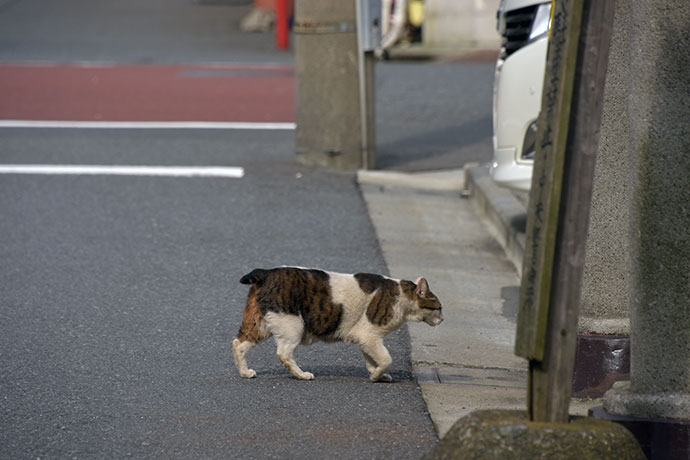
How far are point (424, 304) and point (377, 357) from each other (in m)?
0.32

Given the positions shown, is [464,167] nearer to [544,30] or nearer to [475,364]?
[544,30]

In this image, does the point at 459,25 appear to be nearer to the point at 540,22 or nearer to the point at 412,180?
the point at 412,180

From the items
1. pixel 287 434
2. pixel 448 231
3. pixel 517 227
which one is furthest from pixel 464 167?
pixel 287 434

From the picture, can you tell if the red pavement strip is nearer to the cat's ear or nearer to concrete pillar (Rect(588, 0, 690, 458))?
the cat's ear

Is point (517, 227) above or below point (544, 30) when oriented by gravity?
below

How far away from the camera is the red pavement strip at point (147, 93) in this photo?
12930 millimetres

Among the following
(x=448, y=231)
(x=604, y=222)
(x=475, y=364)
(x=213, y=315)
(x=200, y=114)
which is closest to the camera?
(x=604, y=222)

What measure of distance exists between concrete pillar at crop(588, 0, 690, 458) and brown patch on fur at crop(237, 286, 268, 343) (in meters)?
1.57

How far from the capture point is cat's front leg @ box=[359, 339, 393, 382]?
183 inches

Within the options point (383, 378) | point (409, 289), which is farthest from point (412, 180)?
point (383, 378)

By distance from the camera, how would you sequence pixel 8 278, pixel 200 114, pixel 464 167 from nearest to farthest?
pixel 8 278, pixel 464 167, pixel 200 114

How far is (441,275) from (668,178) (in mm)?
3479

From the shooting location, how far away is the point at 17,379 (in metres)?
4.71

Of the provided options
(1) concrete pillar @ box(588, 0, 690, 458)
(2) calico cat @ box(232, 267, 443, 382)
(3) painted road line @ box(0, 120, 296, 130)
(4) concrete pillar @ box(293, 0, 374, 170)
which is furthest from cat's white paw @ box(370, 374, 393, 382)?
(3) painted road line @ box(0, 120, 296, 130)
